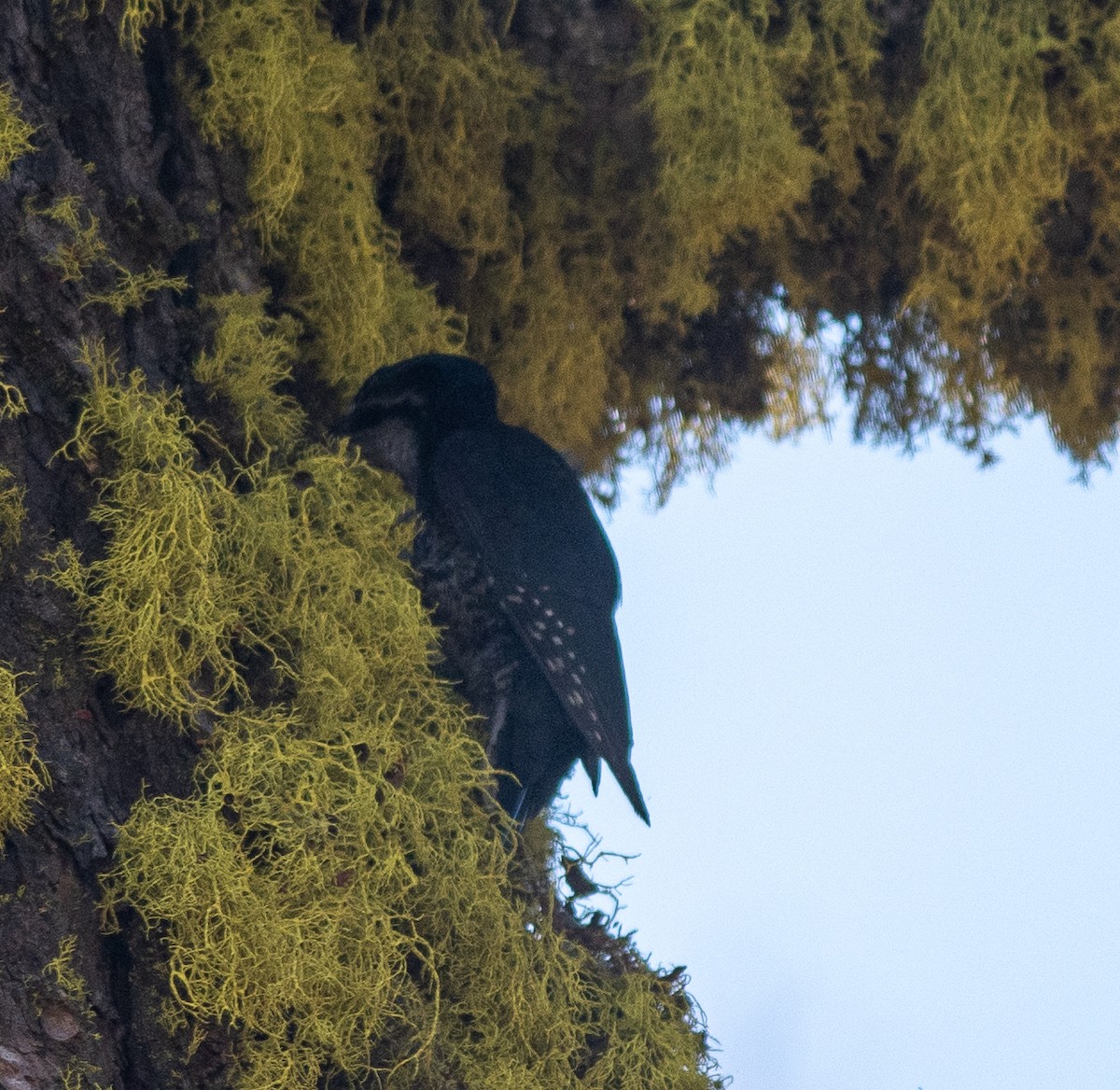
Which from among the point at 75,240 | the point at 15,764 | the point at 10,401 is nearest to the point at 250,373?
the point at 75,240

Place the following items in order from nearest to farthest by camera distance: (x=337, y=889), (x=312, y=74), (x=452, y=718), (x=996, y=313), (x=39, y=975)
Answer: (x=39, y=975) < (x=337, y=889) < (x=452, y=718) < (x=312, y=74) < (x=996, y=313)

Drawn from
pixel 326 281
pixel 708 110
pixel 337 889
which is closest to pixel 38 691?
pixel 337 889

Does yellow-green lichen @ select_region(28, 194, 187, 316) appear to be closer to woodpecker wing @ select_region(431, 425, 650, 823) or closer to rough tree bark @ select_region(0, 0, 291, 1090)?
rough tree bark @ select_region(0, 0, 291, 1090)

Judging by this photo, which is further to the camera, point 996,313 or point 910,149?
point 996,313

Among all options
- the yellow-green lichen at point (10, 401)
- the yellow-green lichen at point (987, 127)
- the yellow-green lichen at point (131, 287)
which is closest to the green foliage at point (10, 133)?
the yellow-green lichen at point (131, 287)

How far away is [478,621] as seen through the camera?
2.80 meters

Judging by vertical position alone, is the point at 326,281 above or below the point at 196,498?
above

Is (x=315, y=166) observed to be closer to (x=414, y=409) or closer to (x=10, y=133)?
(x=414, y=409)

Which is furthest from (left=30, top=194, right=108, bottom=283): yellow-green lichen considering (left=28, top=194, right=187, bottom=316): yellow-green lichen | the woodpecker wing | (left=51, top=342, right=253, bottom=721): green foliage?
the woodpecker wing

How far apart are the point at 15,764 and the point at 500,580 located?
50.7 inches

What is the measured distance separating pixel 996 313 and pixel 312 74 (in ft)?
5.94

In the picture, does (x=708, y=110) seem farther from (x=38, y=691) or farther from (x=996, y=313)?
(x=38, y=691)

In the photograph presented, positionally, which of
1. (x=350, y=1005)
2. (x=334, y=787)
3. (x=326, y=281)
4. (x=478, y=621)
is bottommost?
A: (x=350, y=1005)

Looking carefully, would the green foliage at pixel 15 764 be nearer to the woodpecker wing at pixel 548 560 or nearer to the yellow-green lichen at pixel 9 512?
the yellow-green lichen at pixel 9 512
